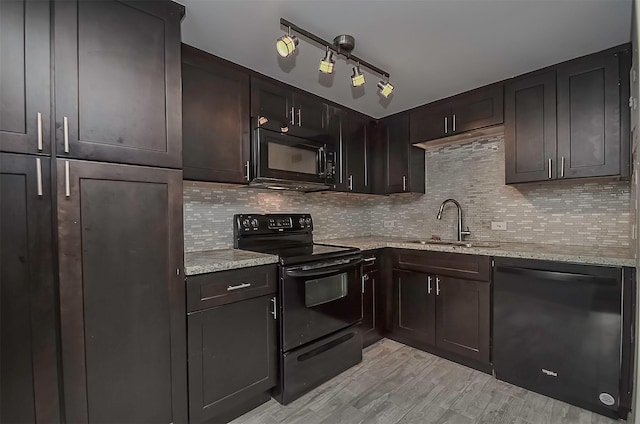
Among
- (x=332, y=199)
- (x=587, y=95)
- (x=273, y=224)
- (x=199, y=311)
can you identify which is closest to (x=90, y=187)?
(x=199, y=311)

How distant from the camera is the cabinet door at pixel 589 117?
6.48 ft

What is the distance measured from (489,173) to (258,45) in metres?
2.35

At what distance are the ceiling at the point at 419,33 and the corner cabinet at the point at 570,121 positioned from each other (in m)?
0.13

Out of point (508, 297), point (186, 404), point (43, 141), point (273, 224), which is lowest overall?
point (186, 404)

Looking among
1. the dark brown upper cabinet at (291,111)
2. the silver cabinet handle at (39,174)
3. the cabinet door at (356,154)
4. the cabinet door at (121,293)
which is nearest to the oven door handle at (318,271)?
the cabinet door at (121,293)

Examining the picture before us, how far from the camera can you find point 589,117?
206 cm

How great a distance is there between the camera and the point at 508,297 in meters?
2.19

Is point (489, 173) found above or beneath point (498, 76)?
beneath

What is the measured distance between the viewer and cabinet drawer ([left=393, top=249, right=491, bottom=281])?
2328 millimetres

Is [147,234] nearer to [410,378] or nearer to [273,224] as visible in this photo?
[273,224]

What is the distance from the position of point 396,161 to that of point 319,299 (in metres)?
1.80

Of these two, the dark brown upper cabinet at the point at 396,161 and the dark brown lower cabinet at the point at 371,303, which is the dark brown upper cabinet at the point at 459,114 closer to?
the dark brown upper cabinet at the point at 396,161

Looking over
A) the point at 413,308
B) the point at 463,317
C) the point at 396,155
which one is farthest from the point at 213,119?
the point at 463,317

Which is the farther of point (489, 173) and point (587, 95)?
point (489, 173)
